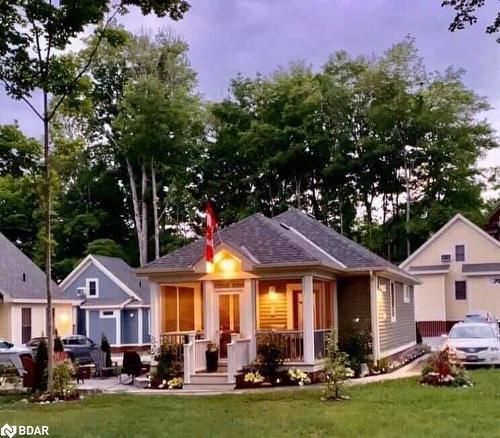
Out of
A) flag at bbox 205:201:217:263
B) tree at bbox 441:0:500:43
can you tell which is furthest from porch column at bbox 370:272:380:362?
tree at bbox 441:0:500:43

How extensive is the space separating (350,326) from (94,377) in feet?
24.8

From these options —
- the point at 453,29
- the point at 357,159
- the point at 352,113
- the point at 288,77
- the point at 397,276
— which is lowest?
the point at 397,276

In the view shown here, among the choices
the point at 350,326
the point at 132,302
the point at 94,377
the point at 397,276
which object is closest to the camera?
the point at 350,326

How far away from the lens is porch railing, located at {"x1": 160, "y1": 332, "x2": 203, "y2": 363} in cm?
1770

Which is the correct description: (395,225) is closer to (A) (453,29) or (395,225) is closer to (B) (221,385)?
(B) (221,385)

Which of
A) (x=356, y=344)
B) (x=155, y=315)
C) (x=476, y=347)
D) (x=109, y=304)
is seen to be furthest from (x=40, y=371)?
(x=109, y=304)

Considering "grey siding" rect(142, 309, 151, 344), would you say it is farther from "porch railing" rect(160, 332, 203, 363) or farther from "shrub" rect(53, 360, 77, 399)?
"shrub" rect(53, 360, 77, 399)

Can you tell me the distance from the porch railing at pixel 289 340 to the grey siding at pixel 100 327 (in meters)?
21.1

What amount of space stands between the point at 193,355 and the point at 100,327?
837 inches

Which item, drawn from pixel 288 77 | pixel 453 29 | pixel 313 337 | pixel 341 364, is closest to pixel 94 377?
pixel 313 337

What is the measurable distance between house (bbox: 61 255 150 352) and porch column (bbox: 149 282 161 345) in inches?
733

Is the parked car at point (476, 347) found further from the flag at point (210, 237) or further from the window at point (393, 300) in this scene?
the flag at point (210, 237)

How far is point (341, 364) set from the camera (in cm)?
1373

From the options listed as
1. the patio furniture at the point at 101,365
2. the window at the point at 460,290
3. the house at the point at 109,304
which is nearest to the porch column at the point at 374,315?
the patio furniture at the point at 101,365
